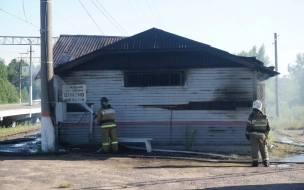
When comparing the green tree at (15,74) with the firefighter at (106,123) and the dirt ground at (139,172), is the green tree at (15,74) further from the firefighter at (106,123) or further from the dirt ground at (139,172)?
the dirt ground at (139,172)

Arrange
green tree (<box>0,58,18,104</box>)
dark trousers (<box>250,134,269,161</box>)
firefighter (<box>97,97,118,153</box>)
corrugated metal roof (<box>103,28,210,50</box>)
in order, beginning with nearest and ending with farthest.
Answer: dark trousers (<box>250,134,269,161</box>) → firefighter (<box>97,97,118,153</box>) → corrugated metal roof (<box>103,28,210,50</box>) → green tree (<box>0,58,18,104</box>)

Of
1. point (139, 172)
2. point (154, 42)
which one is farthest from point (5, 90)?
point (139, 172)

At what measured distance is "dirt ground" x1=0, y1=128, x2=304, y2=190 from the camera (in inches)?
314

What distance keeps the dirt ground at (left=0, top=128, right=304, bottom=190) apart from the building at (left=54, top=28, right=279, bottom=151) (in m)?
1.34

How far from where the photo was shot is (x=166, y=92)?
43.6 ft

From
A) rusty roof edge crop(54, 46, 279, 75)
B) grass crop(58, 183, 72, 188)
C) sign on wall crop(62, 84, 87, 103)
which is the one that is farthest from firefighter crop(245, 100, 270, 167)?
sign on wall crop(62, 84, 87, 103)

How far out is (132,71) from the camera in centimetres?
1333

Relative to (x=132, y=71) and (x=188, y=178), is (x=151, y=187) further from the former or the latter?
(x=132, y=71)

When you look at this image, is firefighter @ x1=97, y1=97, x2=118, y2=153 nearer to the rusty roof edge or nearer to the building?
the building

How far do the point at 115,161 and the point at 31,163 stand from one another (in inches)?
91.0

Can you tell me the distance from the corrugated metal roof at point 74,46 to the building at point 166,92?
3.97 metres

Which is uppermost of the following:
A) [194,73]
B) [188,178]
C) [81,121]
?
[194,73]

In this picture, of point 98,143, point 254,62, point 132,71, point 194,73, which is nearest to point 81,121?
point 98,143

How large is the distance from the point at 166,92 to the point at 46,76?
160 inches
